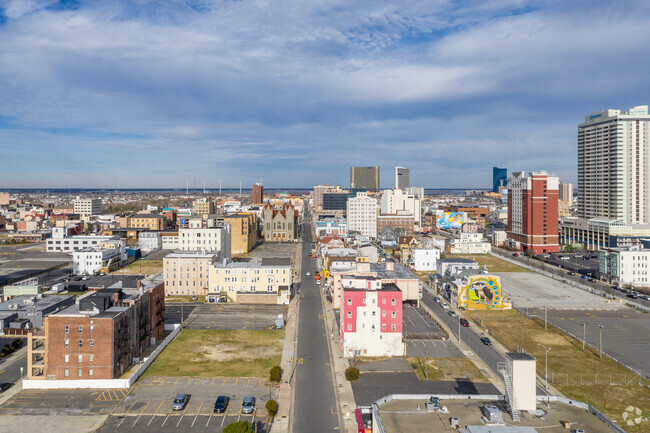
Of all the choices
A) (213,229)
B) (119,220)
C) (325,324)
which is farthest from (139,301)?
(119,220)

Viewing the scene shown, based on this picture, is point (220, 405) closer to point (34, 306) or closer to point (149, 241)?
point (34, 306)

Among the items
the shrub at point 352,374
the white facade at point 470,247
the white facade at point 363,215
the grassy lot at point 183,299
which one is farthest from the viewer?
the white facade at point 363,215

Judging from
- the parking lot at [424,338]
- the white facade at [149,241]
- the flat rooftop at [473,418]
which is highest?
the white facade at [149,241]

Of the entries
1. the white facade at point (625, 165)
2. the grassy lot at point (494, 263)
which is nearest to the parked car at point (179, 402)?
the grassy lot at point (494, 263)

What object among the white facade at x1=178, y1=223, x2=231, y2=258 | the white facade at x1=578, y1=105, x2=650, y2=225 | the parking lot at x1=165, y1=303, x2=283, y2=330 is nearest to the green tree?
the parking lot at x1=165, y1=303, x2=283, y2=330

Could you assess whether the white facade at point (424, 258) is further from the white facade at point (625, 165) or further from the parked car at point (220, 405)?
the parked car at point (220, 405)

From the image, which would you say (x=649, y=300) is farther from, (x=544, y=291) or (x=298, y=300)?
(x=298, y=300)

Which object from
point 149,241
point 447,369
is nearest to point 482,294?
point 447,369
